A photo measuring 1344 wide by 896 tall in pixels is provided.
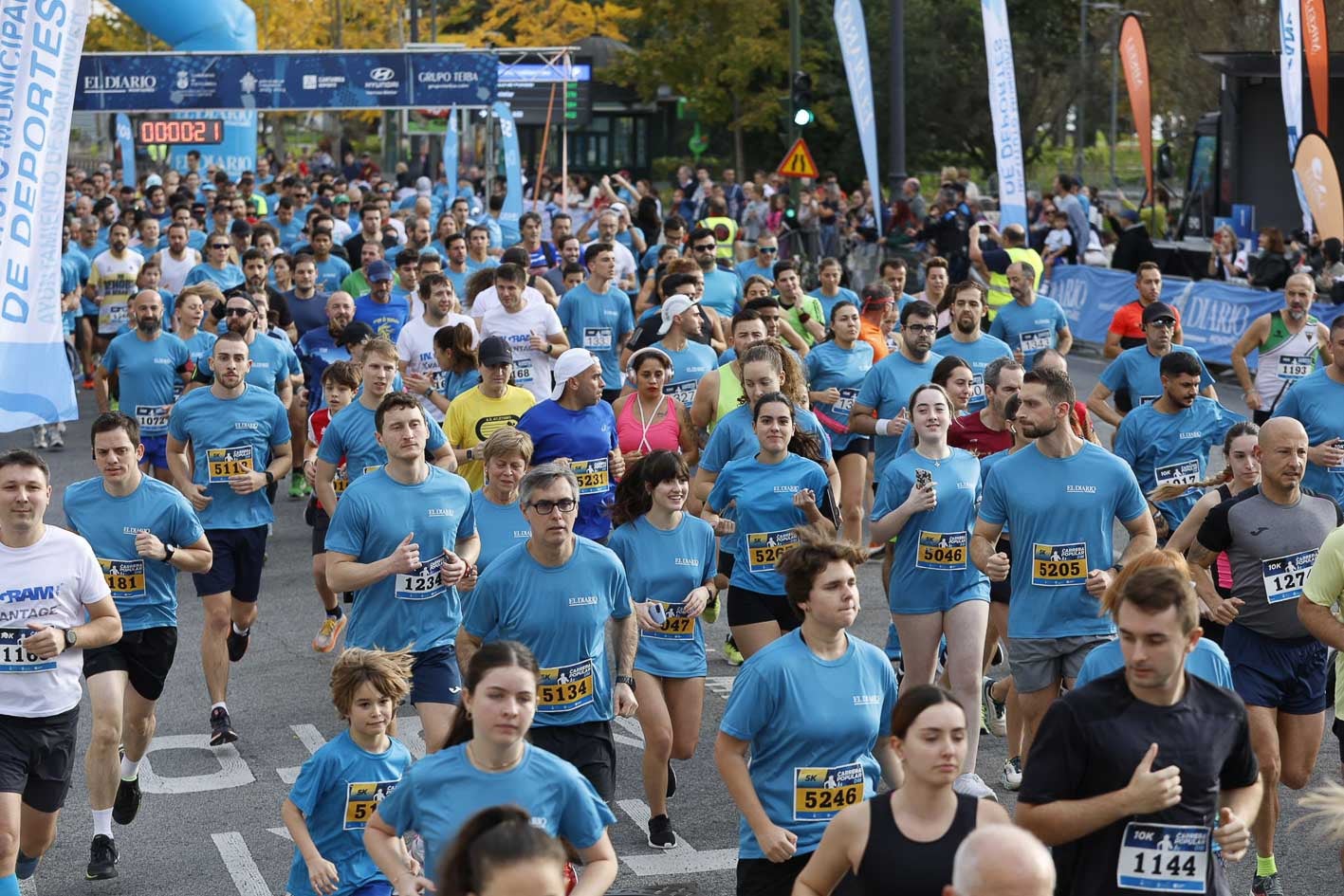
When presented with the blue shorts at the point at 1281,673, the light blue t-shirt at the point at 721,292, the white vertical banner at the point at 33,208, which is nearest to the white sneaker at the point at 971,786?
the blue shorts at the point at 1281,673

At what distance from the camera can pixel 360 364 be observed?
11.4 m

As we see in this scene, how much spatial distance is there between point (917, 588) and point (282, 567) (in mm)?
6459

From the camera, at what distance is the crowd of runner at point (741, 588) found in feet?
15.3

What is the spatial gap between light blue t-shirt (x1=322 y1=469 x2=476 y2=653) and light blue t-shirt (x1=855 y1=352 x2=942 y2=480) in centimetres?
392

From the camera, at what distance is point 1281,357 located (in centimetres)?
1272

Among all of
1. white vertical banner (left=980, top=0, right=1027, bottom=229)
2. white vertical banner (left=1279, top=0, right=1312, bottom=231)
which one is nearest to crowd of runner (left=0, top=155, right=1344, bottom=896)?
white vertical banner (left=980, top=0, right=1027, bottom=229)

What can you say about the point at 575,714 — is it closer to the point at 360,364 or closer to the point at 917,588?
the point at 917,588

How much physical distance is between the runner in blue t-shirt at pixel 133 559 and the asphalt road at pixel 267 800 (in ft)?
1.00

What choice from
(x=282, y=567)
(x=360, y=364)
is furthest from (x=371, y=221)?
(x=360, y=364)

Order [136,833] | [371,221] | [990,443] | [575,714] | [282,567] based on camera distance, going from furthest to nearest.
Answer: [371,221], [282,567], [990,443], [136,833], [575,714]

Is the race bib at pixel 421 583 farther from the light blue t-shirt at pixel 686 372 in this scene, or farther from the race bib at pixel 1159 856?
the light blue t-shirt at pixel 686 372

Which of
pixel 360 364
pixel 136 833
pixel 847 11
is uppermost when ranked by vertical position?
pixel 847 11

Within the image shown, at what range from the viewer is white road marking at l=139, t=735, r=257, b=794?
29.3 feet

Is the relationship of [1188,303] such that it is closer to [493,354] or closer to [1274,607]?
[493,354]
